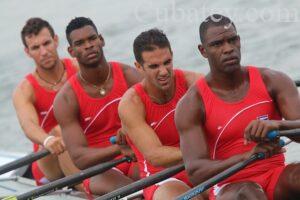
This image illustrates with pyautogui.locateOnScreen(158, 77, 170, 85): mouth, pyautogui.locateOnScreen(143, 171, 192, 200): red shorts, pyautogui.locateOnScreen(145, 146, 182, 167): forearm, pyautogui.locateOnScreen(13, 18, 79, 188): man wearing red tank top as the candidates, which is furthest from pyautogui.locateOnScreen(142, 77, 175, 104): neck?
pyautogui.locateOnScreen(13, 18, 79, 188): man wearing red tank top

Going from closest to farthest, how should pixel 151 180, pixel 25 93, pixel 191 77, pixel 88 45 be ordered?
pixel 151 180
pixel 191 77
pixel 88 45
pixel 25 93

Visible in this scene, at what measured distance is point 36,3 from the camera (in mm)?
15383

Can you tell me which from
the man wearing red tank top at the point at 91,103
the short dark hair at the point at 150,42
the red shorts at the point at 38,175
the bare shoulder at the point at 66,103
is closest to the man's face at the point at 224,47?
the short dark hair at the point at 150,42

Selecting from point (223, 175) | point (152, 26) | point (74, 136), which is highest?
point (152, 26)

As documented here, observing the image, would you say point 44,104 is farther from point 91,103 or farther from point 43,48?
point 91,103

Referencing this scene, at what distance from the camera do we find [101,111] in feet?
22.9

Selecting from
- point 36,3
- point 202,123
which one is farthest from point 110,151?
point 36,3

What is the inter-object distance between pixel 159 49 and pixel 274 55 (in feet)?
17.3

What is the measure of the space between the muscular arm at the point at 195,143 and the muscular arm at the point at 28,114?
1932 millimetres

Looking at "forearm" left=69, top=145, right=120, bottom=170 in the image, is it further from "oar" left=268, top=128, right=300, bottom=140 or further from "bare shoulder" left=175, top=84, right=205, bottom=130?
"oar" left=268, top=128, right=300, bottom=140

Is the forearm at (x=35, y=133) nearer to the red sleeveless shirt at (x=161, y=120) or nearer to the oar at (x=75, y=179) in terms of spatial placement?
the oar at (x=75, y=179)

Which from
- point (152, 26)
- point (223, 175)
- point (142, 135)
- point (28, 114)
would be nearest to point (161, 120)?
point (142, 135)

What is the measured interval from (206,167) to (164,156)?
614 mm

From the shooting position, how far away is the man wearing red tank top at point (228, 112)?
18.0 ft
